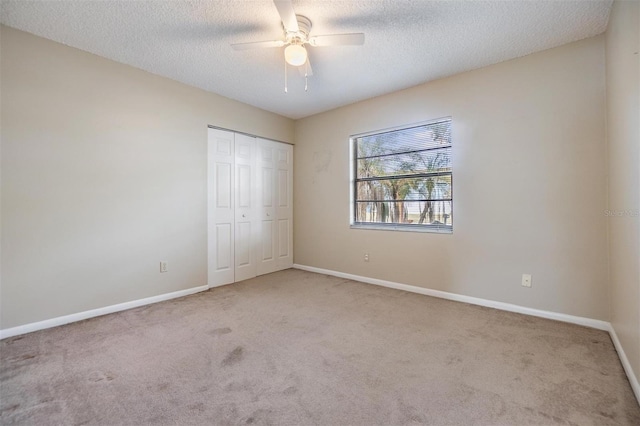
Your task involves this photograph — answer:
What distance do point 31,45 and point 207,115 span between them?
1.64m

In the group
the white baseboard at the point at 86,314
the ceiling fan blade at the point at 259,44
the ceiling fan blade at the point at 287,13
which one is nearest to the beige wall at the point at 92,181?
the white baseboard at the point at 86,314

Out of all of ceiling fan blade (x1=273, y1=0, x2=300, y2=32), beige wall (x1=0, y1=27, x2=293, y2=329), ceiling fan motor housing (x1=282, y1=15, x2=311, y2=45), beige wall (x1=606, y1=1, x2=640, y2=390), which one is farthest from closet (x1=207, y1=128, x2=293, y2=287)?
beige wall (x1=606, y1=1, x2=640, y2=390)

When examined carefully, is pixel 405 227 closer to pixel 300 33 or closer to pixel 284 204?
pixel 284 204

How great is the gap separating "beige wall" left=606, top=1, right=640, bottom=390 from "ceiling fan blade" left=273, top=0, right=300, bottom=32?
6.62 ft

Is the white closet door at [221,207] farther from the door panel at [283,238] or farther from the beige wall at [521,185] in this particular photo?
the beige wall at [521,185]

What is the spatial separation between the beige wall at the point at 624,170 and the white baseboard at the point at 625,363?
0.04 meters

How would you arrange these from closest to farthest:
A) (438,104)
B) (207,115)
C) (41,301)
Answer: (41,301), (438,104), (207,115)

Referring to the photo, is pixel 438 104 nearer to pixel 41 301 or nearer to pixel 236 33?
pixel 236 33

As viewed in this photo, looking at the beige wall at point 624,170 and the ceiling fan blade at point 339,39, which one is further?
the ceiling fan blade at point 339,39

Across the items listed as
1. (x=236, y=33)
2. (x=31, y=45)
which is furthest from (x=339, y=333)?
(x=31, y=45)

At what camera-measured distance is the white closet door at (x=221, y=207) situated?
380 centimetres

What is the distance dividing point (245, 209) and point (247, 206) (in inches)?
2.3

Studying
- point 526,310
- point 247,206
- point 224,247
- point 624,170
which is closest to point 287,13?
point 624,170

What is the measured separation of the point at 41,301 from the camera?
8.26ft
